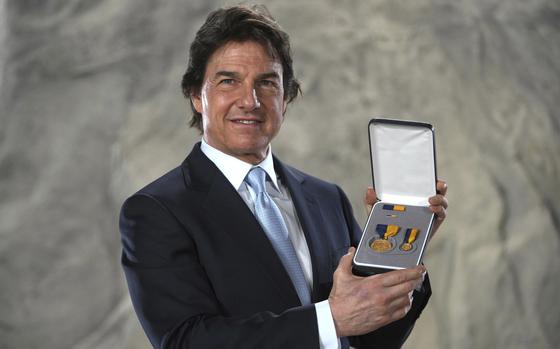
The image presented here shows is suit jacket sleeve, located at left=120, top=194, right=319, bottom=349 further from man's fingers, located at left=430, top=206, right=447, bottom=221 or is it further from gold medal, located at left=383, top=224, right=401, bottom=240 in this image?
man's fingers, located at left=430, top=206, right=447, bottom=221

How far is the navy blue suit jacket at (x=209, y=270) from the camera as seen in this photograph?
132 cm

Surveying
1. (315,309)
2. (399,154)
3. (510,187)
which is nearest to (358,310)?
(315,309)

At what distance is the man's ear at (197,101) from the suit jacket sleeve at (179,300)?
12.0 inches

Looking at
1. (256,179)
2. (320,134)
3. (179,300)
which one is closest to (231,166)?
(256,179)

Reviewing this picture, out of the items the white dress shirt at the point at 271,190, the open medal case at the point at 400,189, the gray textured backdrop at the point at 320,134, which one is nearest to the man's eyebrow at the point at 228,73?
the white dress shirt at the point at 271,190

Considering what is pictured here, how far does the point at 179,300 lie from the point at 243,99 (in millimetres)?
393

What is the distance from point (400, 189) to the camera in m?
1.51

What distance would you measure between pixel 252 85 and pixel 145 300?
0.44 metres

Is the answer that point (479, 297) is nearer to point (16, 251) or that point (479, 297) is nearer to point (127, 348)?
point (127, 348)

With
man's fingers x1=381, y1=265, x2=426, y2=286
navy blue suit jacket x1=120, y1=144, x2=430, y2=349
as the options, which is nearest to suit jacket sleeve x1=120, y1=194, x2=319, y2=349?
navy blue suit jacket x1=120, y1=144, x2=430, y2=349

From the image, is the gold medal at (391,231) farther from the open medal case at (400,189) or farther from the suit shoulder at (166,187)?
the suit shoulder at (166,187)

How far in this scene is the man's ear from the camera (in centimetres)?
170

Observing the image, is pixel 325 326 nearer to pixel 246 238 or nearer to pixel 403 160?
pixel 246 238

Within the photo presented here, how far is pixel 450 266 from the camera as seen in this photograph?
2900mm
